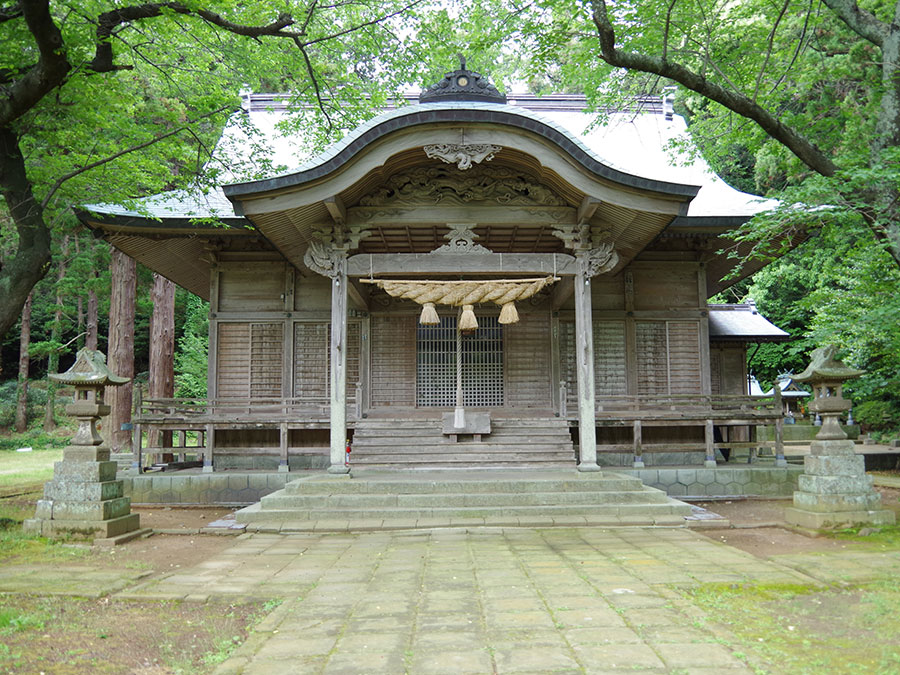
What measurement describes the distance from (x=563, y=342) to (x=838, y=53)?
1183 cm

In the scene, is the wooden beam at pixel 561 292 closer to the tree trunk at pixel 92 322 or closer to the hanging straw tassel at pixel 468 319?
the hanging straw tassel at pixel 468 319

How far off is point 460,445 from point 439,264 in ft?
10.8

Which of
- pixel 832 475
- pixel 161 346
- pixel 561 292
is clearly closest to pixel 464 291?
pixel 561 292

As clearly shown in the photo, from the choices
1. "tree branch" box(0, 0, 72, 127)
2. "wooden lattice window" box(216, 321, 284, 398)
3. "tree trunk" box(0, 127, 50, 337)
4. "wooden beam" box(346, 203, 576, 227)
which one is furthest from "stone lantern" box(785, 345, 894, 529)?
"tree trunk" box(0, 127, 50, 337)

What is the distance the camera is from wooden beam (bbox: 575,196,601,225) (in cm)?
902

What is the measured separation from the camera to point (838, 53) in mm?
16297

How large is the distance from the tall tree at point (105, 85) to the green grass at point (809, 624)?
895 cm

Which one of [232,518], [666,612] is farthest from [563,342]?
[666,612]

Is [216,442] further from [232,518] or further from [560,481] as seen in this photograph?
[560,481]

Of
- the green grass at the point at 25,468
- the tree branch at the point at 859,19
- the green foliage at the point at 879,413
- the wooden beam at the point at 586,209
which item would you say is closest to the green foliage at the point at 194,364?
the green grass at the point at 25,468

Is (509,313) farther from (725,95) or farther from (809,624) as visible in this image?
(809,624)

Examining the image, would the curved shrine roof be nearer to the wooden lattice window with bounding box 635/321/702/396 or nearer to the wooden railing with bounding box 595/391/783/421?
the wooden railing with bounding box 595/391/783/421

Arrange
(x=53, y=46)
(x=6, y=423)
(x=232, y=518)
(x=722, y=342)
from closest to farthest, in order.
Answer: (x=53, y=46)
(x=232, y=518)
(x=722, y=342)
(x=6, y=423)

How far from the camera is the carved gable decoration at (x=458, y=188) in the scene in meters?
9.58
